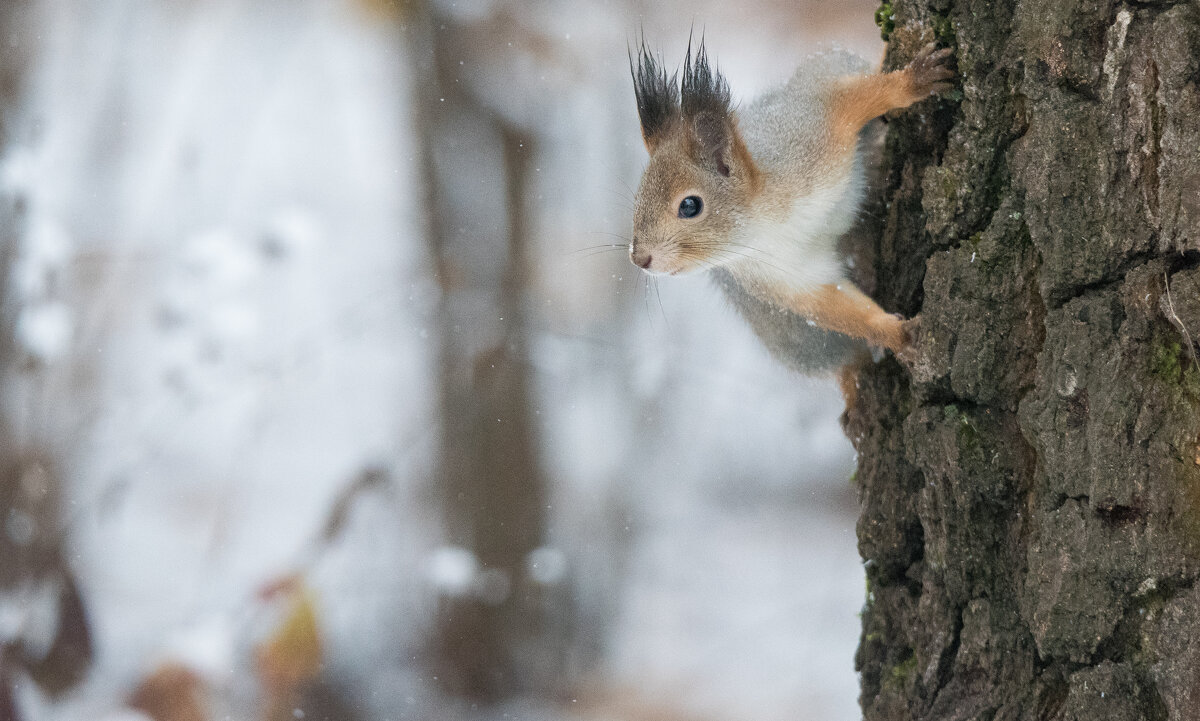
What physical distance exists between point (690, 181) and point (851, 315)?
0.70 ft

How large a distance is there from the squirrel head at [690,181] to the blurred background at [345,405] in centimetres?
96

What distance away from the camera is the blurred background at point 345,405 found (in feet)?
6.41

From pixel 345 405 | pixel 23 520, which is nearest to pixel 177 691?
pixel 23 520

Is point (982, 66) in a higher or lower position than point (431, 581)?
higher

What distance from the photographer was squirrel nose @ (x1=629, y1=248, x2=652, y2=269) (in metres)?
0.95

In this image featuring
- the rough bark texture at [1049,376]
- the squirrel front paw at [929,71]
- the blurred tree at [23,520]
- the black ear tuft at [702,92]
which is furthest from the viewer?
the blurred tree at [23,520]

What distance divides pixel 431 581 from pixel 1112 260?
1.65m

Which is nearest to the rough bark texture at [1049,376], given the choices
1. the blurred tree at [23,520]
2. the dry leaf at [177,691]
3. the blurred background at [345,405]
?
the blurred background at [345,405]

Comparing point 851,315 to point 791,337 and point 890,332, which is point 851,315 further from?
point 791,337

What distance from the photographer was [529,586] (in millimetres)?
2037

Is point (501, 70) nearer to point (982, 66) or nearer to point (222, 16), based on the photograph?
point (222, 16)

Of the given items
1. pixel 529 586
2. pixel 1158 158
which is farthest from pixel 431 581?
pixel 1158 158

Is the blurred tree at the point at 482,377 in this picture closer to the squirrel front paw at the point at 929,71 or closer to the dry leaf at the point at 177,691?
the dry leaf at the point at 177,691

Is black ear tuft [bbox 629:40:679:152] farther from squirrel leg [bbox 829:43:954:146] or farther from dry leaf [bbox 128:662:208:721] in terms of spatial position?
dry leaf [bbox 128:662:208:721]
